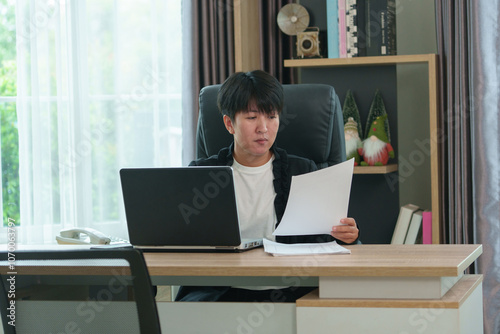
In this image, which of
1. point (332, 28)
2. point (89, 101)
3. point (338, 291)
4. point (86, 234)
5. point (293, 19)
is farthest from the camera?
point (89, 101)

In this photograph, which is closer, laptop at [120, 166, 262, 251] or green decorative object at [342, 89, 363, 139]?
laptop at [120, 166, 262, 251]

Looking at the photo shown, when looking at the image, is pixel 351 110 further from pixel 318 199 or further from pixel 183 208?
pixel 183 208

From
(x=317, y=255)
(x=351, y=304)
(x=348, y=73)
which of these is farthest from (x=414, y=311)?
(x=348, y=73)

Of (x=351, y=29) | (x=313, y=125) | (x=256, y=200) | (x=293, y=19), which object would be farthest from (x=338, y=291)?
(x=293, y=19)

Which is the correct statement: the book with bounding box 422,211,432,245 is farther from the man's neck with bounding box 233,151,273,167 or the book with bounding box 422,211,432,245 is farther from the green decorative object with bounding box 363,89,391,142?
the man's neck with bounding box 233,151,273,167

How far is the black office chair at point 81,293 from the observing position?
1.04 metres

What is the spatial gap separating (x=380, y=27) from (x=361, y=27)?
80 mm

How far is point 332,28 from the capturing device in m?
2.75

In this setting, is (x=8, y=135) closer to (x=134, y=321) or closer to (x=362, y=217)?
(x=362, y=217)

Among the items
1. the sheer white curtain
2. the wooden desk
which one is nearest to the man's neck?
the wooden desk

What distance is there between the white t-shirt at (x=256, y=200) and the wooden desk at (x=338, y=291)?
0.43 m

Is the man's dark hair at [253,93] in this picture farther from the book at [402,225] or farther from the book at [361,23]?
the book at [402,225]

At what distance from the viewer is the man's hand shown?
1.56m

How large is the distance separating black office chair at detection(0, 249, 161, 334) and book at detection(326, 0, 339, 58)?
1.92 m
